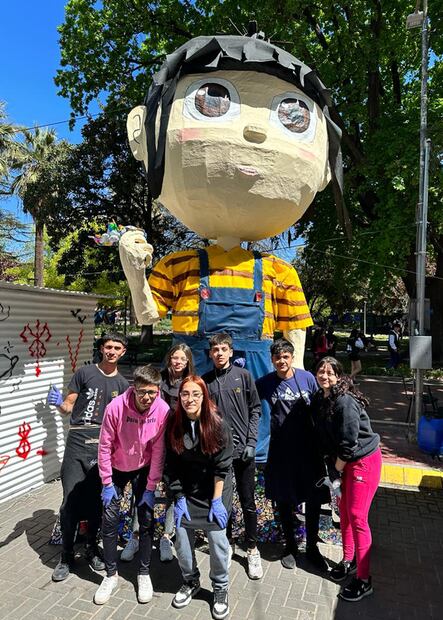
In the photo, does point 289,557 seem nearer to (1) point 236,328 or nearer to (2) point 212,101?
(1) point 236,328

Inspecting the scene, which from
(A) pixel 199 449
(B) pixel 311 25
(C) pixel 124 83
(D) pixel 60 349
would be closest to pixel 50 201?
(C) pixel 124 83

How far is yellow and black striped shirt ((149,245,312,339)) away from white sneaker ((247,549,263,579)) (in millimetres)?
1650

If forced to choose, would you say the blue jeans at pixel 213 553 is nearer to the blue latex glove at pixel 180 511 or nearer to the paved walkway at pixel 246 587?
the blue latex glove at pixel 180 511

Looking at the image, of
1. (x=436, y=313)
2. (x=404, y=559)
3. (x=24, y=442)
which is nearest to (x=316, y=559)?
(x=404, y=559)

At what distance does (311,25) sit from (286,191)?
10.4 m

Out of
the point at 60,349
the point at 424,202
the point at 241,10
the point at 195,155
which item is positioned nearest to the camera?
the point at 195,155

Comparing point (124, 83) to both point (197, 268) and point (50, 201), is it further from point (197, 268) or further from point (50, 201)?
point (197, 268)

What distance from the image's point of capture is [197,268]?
12.7 ft

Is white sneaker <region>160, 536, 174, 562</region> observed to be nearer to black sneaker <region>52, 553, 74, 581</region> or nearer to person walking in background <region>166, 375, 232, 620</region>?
person walking in background <region>166, 375, 232, 620</region>

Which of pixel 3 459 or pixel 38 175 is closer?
pixel 3 459

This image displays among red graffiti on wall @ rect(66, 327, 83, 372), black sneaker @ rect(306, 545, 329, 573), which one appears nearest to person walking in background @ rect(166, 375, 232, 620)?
black sneaker @ rect(306, 545, 329, 573)

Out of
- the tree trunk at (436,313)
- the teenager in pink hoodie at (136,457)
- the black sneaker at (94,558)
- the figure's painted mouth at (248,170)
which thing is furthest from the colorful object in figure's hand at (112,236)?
the tree trunk at (436,313)

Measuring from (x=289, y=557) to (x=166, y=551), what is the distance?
92cm

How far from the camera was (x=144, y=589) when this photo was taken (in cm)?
297
